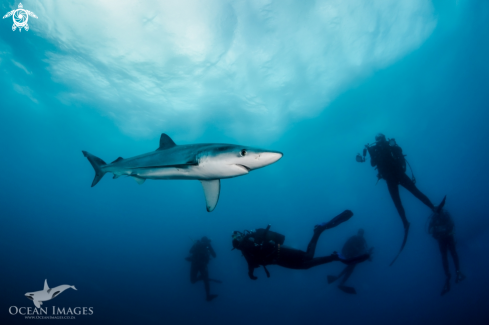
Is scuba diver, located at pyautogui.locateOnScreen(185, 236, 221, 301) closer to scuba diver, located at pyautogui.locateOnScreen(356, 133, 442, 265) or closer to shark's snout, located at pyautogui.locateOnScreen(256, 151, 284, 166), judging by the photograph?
scuba diver, located at pyautogui.locateOnScreen(356, 133, 442, 265)

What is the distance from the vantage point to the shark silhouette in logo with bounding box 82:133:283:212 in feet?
8.16

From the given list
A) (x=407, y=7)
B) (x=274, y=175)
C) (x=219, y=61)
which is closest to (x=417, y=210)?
(x=274, y=175)

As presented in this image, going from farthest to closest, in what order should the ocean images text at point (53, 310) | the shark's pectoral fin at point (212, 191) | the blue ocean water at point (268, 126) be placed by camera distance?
the blue ocean water at point (268, 126) → the ocean images text at point (53, 310) → the shark's pectoral fin at point (212, 191)

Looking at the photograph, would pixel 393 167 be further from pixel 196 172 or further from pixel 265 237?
pixel 196 172

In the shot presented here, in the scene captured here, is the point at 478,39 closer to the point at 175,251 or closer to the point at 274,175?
the point at 274,175

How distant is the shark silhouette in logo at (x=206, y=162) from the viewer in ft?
8.16

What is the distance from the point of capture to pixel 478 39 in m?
17.3

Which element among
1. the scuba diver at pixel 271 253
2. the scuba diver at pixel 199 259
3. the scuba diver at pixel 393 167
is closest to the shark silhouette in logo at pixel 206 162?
the scuba diver at pixel 271 253

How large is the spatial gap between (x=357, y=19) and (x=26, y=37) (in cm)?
2842
